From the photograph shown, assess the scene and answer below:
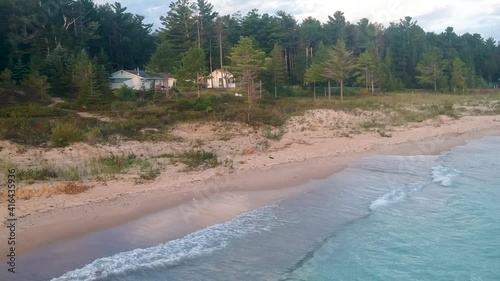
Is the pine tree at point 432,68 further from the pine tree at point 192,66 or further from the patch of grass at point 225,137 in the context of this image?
the patch of grass at point 225,137

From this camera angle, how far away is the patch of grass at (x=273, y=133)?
84.2ft

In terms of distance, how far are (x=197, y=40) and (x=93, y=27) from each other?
478 inches

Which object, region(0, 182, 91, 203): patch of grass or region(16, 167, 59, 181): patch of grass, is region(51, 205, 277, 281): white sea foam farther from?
region(16, 167, 59, 181): patch of grass

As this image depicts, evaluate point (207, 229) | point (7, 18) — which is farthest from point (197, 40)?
point (207, 229)

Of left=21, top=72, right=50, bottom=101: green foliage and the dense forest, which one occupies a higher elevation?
the dense forest

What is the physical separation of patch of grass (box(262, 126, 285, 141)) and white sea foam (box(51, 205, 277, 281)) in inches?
485

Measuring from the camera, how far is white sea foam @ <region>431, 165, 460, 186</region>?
1795 centimetres

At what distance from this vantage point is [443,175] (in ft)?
62.2

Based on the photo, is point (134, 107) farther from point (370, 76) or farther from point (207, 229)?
point (370, 76)

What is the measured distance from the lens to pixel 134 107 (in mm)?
37094

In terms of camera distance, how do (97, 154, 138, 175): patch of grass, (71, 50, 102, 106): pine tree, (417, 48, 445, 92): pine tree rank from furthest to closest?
(417, 48, 445, 92): pine tree → (71, 50, 102, 106): pine tree → (97, 154, 138, 175): patch of grass

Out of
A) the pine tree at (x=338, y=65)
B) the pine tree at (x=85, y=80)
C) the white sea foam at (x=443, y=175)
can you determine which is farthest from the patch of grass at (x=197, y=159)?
the pine tree at (x=338, y=65)

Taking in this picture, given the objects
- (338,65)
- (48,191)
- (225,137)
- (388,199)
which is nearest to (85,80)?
(225,137)

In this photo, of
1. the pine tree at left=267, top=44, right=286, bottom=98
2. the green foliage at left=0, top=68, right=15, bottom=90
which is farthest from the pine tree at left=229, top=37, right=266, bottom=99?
the green foliage at left=0, top=68, right=15, bottom=90
